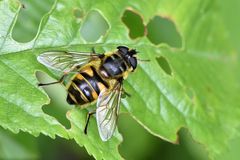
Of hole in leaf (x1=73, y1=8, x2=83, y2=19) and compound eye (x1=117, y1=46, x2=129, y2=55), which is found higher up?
hole in leaf (x1=73, y1=8, x2=83, y2=19)

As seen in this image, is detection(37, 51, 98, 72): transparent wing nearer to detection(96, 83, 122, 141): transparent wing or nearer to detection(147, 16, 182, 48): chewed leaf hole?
detection(96, 83, 122, 141): transparent wing

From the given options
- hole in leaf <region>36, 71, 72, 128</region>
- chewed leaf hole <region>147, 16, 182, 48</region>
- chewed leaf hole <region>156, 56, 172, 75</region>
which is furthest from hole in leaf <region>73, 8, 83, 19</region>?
chewed leaf hole <region>147, 16, 182, 48</region>

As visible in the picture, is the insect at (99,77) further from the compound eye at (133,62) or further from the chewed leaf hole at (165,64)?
the chewed leaf hole at (165,64)

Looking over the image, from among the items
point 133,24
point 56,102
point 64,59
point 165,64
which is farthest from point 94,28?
point 64,59

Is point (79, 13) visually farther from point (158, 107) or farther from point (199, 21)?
point (199, 21)

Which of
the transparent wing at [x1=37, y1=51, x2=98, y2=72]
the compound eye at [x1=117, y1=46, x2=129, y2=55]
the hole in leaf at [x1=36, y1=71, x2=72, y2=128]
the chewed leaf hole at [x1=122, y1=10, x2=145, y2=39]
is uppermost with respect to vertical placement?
the chewed leaf hole at [x1=122, y1=10, x2=145, y2=39]

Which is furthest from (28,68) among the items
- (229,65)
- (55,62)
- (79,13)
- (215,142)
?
(229,65)

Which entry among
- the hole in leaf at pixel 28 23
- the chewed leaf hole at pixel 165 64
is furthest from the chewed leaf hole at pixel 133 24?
the hole in leaf at pixel 28 23
